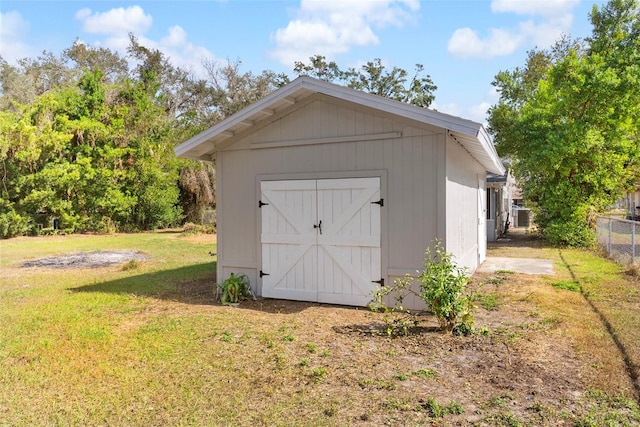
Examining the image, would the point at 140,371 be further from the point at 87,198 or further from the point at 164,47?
the point at 164,47

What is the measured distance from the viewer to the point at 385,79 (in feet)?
107

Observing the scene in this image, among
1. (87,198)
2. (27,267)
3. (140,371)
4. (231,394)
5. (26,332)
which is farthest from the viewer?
(87,198)

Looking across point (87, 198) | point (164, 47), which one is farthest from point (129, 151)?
point (164, 47)

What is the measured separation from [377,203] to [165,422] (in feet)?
13.1

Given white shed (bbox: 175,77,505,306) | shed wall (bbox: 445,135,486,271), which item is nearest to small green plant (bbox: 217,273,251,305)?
white shed (bbox: 175,77,505,306)

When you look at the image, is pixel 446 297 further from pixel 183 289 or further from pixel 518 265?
pixel 518 265

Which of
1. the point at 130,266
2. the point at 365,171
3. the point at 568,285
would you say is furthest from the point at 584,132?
the point at 130,266

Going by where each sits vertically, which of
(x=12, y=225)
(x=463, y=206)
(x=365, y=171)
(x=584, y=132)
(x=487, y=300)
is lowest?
(x=487, y=300)

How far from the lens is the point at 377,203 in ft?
20.4

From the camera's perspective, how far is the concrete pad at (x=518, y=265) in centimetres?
969

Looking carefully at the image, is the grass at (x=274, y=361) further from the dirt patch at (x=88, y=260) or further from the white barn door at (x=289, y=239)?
the dirt patch at (x=88, y=260)

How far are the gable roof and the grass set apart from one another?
8.00 feet

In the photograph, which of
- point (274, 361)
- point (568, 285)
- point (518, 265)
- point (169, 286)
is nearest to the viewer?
point (274, 361)

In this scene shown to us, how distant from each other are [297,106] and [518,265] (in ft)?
22.8
